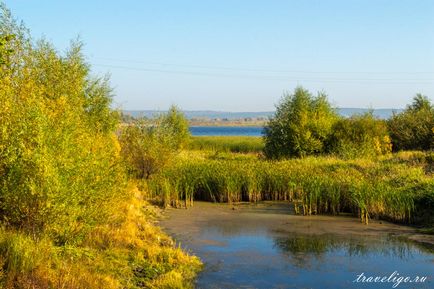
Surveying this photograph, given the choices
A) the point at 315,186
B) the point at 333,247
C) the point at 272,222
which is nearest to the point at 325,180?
the point at 315,186

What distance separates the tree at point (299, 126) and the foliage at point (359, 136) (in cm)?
76

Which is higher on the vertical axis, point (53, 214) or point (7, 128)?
point (7, 128)

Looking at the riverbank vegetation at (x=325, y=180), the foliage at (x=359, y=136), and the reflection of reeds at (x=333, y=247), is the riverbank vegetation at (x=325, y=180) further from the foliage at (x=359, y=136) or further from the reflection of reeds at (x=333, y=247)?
the reflection of reeds at (x=333, y=247)

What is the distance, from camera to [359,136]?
39781 millimetres

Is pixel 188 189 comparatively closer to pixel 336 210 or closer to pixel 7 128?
pixel 336 210

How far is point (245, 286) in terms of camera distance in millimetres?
11734

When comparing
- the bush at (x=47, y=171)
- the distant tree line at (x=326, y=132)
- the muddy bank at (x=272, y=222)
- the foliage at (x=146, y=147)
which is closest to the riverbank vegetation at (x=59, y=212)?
the bush at (x=47, y=171)

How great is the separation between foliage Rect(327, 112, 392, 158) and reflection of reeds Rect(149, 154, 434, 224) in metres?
8.07

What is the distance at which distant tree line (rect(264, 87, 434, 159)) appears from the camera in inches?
1534

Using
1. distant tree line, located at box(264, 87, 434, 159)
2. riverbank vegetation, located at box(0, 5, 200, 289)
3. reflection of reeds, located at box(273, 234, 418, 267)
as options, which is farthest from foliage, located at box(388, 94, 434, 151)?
riverbank vegetation, located at box(0, 5, 200, 289)

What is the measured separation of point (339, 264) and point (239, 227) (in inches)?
223

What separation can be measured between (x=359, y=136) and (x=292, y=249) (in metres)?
26.2

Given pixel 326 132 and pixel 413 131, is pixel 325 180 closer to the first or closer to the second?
pixel 326 132

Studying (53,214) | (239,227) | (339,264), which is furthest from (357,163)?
(53,214)
